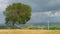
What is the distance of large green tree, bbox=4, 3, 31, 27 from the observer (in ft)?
16.5

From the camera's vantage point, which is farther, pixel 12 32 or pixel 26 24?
pixel 26 24

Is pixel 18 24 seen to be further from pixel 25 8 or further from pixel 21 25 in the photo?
pixel 25 8

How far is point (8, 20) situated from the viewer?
16.4ft

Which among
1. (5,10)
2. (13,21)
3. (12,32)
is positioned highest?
(5,10)

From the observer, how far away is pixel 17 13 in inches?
200

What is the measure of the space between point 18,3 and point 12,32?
1203 mm

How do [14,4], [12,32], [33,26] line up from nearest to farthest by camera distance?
[12,32]
[33,26]
[14,4]

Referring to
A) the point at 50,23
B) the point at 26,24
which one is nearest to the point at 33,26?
the point at 26,24

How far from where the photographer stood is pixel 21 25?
5.03 m

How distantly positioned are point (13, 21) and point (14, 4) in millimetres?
626

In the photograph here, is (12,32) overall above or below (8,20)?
below

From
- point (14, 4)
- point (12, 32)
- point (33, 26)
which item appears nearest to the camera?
point (12, 32)

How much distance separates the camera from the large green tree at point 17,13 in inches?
199

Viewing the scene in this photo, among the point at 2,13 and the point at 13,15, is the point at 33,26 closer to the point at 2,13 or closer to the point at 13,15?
the point at 13,15
